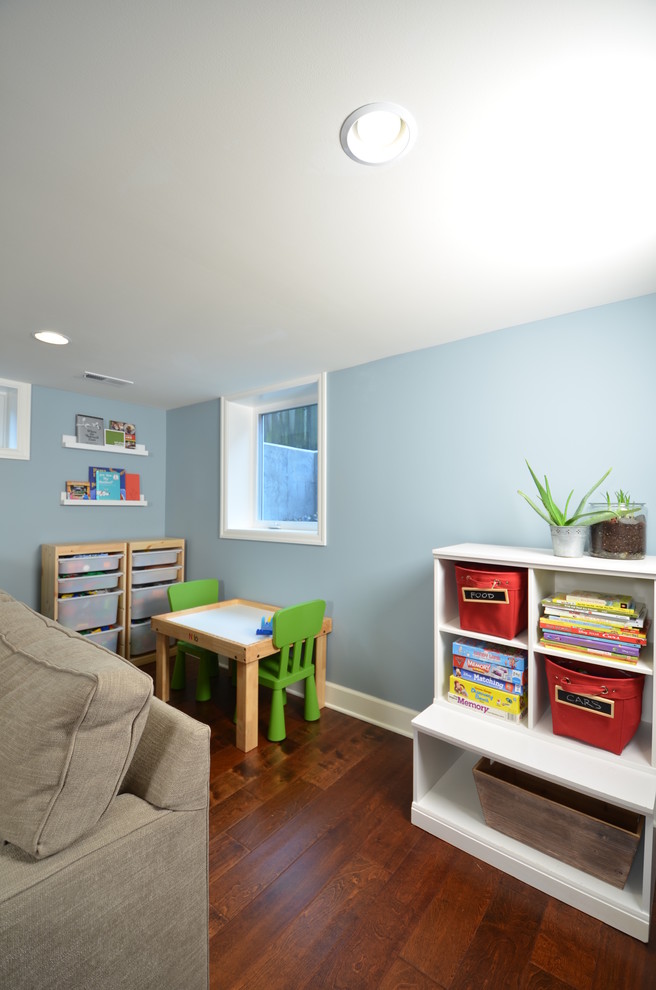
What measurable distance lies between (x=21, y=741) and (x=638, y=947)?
70.9 inches

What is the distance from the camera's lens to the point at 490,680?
5.96ft

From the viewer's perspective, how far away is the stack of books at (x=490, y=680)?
1.76m

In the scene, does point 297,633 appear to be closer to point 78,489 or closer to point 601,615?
point 601,615

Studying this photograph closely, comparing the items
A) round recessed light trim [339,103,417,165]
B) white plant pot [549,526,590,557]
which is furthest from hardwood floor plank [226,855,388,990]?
round recessed light trim [339,103,417,165]

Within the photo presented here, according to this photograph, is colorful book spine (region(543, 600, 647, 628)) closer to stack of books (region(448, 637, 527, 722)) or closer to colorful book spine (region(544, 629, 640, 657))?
colorful book spine (region(544, 629, 640, 657))

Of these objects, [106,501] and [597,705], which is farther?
[106,501]

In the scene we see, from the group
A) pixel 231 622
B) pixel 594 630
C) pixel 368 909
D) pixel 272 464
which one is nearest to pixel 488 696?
pixel 594 630

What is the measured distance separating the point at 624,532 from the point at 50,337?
2855mm

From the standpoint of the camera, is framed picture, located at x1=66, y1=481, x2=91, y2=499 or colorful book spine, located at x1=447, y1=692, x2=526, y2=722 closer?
colorful book spine, located at x1=447, y1=692, x2=526, y2=722

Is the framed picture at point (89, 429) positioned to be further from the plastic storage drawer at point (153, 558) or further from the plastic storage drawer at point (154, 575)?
the plastic storage drawer at point (154, 575)

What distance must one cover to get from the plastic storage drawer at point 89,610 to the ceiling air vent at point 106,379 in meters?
1.57

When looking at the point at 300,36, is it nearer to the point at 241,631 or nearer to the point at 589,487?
the point at 589,487

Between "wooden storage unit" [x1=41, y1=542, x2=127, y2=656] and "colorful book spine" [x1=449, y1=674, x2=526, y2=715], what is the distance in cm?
260

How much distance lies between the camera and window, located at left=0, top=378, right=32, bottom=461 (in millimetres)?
3154
